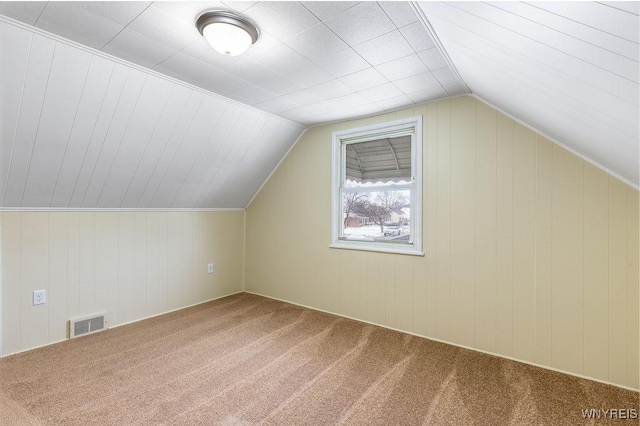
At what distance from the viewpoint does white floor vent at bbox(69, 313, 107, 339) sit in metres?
2.81

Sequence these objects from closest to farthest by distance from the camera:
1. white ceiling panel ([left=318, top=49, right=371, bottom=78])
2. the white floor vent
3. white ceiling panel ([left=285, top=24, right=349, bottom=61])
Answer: white ceiling panel ([left=285, top=24, right=349, bottom=61]) < white ceiling panel ([left=318, top=49, right=371, bottom=78]) < the white floor vent

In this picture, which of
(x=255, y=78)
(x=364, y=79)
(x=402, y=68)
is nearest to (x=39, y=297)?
(x=255, y=78)

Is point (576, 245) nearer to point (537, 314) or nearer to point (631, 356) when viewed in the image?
point (537, 314)

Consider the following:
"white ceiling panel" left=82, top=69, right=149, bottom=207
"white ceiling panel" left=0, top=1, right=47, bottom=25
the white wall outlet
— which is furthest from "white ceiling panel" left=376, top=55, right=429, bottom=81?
the white wall outlet

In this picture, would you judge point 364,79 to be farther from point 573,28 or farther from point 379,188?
point 573,28

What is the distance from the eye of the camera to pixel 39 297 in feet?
8.67

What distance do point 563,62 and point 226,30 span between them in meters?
1.55

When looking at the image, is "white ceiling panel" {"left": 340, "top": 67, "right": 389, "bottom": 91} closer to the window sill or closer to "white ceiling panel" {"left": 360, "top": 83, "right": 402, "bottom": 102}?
"white ceiling panel" {"left": 360, "top": 83, "right": 402, "bottom": 102}

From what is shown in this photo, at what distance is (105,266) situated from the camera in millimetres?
3055

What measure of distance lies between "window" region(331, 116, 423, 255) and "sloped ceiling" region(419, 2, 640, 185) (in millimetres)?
1012

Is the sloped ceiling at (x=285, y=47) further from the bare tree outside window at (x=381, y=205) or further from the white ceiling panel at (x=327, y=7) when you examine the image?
the bare tree outside window at (x=381, y=205)

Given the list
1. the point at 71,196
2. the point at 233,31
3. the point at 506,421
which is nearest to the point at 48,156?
the point at 71,196

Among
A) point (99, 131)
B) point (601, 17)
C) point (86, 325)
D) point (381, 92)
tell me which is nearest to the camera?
point (601, 17)

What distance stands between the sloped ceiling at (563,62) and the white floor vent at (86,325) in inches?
142
